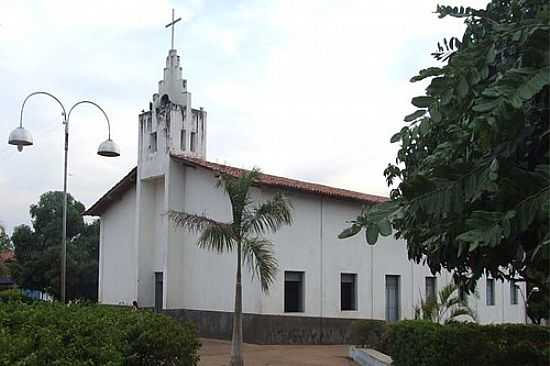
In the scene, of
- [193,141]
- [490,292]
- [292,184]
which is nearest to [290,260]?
[292,184]

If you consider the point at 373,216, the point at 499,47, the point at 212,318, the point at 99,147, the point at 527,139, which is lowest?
the point at 212,318

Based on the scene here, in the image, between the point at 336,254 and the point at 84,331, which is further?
the point at 336,254

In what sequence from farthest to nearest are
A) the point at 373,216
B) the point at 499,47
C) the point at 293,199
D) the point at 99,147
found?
the point at 293,199
the point at 99,147
the point at 499,47
the point at 373,216

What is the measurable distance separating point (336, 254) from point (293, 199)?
9.11 feet

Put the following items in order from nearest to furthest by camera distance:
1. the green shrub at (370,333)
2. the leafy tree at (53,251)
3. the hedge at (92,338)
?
the hedge at (92,338)
the green shrub at (370,333)
the leafy tree at (53,251)

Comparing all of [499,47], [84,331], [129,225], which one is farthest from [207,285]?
[499,47]

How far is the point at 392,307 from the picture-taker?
85.8 ft

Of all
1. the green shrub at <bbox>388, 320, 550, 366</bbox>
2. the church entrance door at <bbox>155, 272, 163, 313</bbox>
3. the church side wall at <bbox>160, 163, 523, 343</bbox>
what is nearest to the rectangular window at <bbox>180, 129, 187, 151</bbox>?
the church side wall at <bbox>160, 163, 523, 343</bbox>

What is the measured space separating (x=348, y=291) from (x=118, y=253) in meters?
10.1

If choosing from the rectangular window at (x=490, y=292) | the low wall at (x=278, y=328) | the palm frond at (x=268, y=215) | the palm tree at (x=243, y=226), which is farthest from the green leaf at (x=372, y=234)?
the rectangular window at (x=490, y=292)

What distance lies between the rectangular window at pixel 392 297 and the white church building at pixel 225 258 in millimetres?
39

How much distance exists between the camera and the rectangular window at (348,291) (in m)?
24.3

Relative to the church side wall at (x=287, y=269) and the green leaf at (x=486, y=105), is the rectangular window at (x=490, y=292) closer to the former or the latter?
the church side wall at (x=287, y=269)

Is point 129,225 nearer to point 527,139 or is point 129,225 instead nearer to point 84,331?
point 84,331
